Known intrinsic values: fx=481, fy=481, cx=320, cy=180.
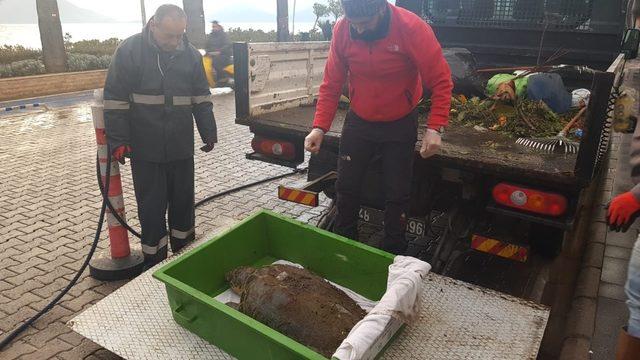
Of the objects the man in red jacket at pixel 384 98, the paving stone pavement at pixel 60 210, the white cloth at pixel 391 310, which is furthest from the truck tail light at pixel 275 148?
the white cloth at pixel 391 310

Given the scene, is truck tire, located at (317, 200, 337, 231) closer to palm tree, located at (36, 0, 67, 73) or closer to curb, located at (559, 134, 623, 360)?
curb, located at (559, 134, 623, 360)

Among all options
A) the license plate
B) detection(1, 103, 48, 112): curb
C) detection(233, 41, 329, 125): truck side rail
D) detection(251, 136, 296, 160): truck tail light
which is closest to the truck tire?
the license plate

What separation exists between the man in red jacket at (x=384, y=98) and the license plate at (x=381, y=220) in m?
0.25

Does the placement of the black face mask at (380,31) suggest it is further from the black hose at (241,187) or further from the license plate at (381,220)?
the black hose at (241,187)

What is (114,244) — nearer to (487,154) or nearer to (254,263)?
(254,263)

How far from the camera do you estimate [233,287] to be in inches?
122

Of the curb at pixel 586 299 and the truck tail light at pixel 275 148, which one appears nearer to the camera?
the curb at pixel 586 299

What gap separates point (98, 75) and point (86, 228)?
1092 cm

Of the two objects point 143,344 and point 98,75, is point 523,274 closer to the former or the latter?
point 143,344

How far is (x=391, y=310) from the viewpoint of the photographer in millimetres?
2236

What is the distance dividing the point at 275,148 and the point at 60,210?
2561 millimetres

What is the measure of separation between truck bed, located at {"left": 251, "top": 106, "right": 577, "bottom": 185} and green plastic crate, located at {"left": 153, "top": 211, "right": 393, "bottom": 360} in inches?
30.8

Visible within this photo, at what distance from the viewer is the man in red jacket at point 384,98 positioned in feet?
9.29

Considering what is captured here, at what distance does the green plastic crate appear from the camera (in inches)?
91.2
